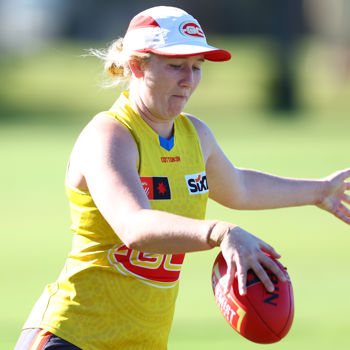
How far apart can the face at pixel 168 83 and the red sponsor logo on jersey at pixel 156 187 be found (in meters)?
0.32

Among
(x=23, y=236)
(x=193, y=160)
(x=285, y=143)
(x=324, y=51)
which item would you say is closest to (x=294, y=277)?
(x=23, y=236)

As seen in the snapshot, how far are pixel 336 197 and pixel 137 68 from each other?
1.53 meters

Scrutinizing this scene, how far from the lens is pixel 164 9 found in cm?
451

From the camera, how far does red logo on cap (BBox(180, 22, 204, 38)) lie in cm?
438

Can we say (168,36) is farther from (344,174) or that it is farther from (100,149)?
(344,174)

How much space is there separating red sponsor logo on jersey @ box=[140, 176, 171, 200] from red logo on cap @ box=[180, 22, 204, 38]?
716 millimetres

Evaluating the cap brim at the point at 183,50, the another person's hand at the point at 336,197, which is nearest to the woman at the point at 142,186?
the cap brim at the point at 183,50

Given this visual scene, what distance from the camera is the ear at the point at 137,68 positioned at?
4.49 m

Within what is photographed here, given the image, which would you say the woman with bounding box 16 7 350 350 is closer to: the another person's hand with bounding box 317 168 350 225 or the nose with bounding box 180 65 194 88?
the nose with bounding box 180 65 194 88

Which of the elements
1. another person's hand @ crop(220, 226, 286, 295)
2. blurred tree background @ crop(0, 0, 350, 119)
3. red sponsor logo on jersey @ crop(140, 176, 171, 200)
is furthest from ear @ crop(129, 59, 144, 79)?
blurred tree background @ crop(0, 0, 350, 119)

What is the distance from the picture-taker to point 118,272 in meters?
4.45

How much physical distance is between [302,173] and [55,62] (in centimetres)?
4062

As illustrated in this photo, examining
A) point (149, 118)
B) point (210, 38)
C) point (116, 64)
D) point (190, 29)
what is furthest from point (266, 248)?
point (210, 38)

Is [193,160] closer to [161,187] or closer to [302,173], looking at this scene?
[161,187]
